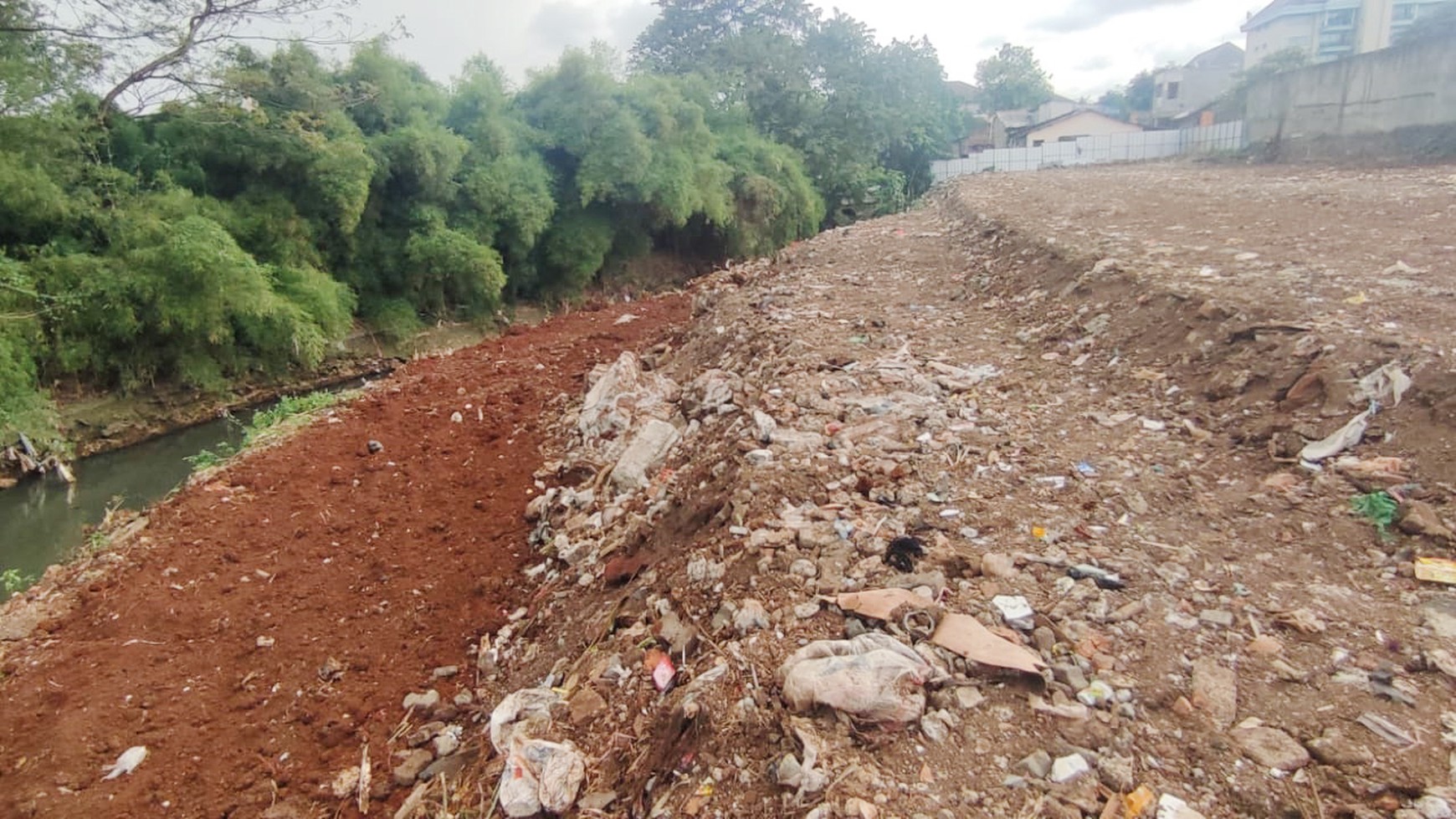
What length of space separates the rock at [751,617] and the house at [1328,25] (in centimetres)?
2770

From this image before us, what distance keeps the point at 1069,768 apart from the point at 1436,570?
1306 millimetres

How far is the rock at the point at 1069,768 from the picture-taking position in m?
1.61

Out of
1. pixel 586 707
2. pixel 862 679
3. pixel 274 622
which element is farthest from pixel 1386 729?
pixel 274 622

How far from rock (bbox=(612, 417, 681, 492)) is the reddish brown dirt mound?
657 millimetres

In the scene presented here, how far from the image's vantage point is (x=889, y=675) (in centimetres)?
184

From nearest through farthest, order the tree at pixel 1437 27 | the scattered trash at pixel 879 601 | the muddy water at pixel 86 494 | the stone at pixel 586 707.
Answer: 1. the scattered trash at pixel 879 601
2. the stone at pixel 586 707
3. the muddy water at pixel 86 494
4. the tree at pixel 1437 27

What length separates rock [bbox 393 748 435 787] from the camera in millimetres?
2527

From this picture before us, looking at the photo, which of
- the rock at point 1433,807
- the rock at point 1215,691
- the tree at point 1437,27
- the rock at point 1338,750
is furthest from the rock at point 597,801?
the tree at point 1437,27

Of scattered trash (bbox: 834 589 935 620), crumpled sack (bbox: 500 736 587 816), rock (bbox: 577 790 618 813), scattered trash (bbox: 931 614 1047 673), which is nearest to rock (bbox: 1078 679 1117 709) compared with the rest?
scattered trash (bbox: 931 614 1047 673)

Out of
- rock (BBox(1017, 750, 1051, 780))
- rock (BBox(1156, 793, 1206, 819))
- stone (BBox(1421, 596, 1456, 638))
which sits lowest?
rock (BBox(1156, 793, 1206, 819))

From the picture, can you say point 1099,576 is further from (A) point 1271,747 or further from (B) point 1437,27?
(B) point 1437,27

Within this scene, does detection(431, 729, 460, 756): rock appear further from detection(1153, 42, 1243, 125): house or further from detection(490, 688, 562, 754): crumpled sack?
detection(1153, 42, 1243, 125): house

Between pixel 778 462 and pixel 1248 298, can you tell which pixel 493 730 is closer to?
pixel 778 462

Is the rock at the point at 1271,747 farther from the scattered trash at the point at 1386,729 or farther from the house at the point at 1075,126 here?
the house at the point at 1075,126
